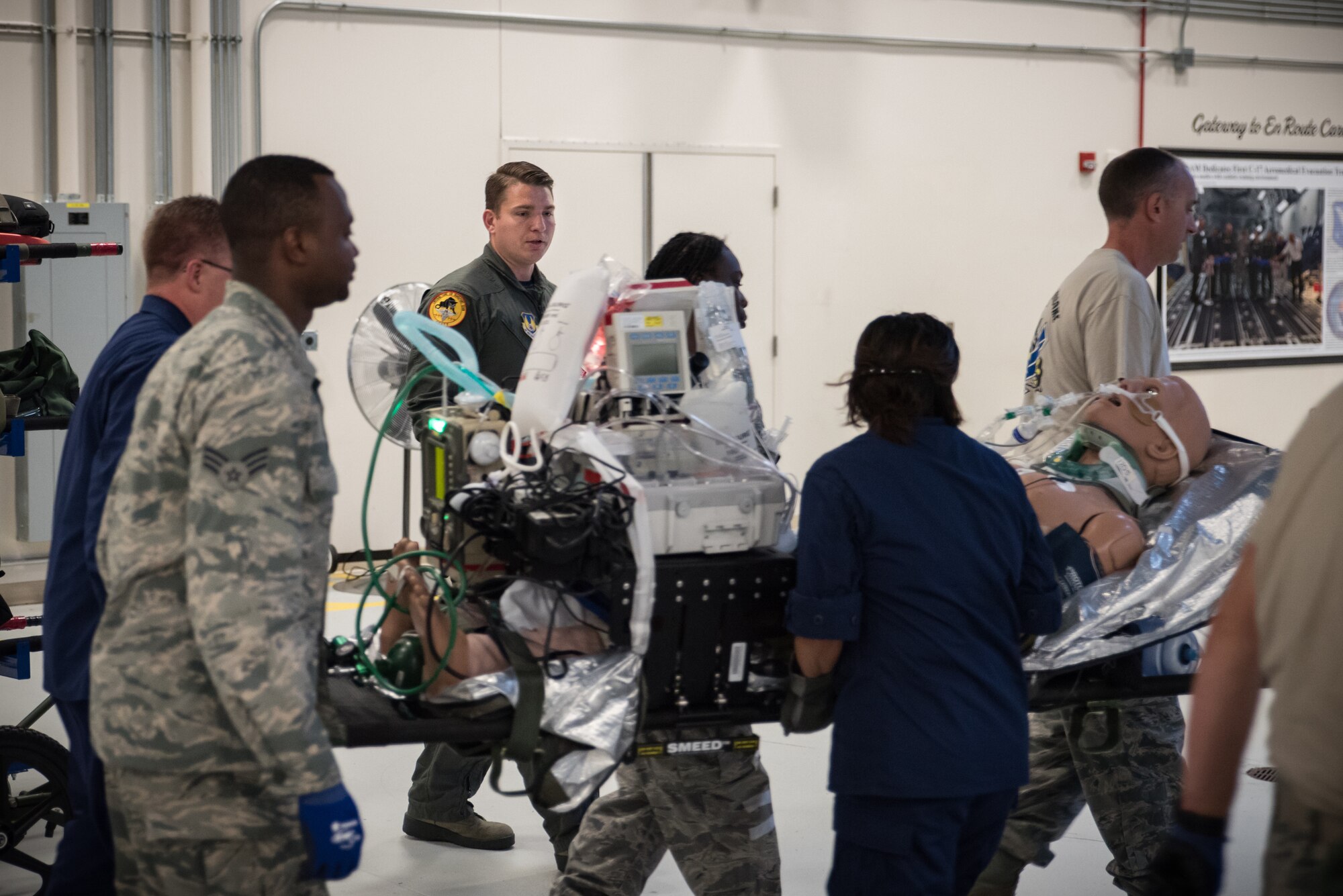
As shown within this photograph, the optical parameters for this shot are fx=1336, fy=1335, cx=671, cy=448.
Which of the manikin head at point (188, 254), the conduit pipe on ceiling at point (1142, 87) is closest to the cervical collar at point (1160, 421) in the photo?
the manikin head at point (188, 254)

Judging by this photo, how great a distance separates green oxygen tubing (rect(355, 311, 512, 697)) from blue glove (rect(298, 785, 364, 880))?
0.45 m

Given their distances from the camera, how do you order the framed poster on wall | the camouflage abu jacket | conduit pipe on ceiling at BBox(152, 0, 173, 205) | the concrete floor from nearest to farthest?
the camouflage abu jacket, the concrete floor, conduit pipe on ceiling at BBox(152, 0, 173, 205), the framed poster on wall

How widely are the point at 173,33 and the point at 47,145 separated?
2.56 ft

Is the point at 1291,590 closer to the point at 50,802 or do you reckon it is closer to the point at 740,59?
the point at 50,802

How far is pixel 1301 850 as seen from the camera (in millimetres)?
1545

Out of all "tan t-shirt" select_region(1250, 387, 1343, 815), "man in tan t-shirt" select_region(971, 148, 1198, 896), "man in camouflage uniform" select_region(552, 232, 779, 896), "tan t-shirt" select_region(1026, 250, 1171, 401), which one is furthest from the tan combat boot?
"tan t-shirt" select_region(1250, 387, 1343, 815)

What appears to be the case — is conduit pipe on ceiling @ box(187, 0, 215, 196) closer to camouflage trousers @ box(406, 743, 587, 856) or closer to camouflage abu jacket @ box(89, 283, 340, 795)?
camouflage trousers @ box(406, 743, 587, 856)

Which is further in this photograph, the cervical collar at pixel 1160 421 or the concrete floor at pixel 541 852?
the concrete floor at pixel 541 852

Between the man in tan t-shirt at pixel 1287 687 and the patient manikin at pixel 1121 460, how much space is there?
3.98ft

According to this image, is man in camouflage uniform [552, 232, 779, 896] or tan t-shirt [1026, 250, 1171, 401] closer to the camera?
man in camouflage uniform [552, 232, 779, 896]

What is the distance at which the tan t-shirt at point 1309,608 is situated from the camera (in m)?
1.50

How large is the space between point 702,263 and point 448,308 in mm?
986

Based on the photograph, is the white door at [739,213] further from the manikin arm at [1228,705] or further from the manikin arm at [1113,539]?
the manikin arm at [1228,705]

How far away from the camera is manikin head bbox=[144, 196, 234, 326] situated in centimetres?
262
